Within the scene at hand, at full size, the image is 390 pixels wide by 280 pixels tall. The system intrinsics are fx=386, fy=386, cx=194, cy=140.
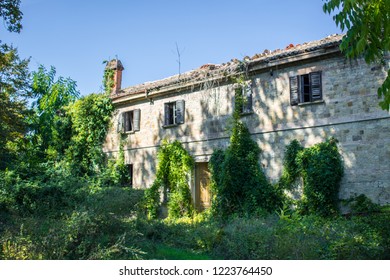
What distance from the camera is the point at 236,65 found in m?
14.1

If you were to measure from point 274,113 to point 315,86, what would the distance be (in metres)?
1.63

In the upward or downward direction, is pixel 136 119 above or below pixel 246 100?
below

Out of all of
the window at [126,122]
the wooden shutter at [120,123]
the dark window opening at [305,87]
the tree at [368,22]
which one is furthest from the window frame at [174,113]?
the tree at [368,22]

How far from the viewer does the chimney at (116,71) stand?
20066 mm

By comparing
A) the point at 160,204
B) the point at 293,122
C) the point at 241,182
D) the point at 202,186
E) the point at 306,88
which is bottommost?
the point at 160,204

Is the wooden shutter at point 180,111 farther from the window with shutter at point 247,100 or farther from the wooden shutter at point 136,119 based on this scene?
the window with shutter at point 247,100

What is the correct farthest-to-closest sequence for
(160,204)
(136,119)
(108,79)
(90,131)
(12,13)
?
(108,79)
(90,131)
(136,119)
(160,204)
(12,13)

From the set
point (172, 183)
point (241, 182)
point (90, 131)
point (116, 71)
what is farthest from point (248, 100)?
point (116, 71)

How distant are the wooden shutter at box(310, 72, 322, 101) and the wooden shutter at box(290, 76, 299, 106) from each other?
0.48 m

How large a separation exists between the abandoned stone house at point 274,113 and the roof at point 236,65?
3cm

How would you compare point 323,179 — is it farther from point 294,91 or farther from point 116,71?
point 116,71

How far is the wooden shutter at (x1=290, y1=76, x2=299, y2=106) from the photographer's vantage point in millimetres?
12688

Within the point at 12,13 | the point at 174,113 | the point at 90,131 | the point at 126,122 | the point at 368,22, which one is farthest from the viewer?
the point at 90,131

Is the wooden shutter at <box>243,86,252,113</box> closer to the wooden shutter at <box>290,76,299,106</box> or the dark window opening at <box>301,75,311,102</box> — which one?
the wooden shutter at <box>290,76,299,106</box>
